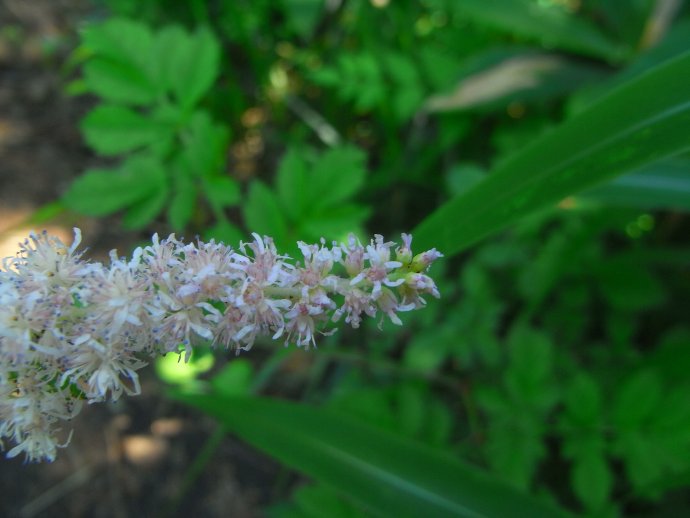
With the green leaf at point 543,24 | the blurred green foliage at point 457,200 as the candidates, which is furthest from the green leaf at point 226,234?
the green leaf at point 543,24

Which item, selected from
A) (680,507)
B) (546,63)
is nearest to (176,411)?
(680,507)

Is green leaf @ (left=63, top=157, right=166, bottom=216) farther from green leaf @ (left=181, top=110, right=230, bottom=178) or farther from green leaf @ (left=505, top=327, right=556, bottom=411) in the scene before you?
green leaf @ (left=505, top=327, right=556, bottom=411)

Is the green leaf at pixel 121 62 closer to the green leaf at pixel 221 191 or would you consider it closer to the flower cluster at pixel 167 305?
Answer: the green leaf at pixel 221 191

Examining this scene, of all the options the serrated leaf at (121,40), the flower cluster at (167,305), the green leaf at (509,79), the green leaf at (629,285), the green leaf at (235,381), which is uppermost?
the green leaf at (509,79)

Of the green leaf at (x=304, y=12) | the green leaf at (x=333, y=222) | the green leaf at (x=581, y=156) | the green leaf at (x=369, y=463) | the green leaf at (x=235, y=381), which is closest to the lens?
the green leaf at (x=581, y=156)

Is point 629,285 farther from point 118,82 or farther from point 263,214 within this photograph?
point 118,82

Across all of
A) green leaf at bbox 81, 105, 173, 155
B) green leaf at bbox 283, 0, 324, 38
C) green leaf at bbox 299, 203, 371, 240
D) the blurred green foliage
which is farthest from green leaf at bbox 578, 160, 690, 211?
green leaf at bbox 283, 0, 324, 38

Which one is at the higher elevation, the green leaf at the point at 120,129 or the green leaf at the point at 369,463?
the green leaf at the point at 120,129

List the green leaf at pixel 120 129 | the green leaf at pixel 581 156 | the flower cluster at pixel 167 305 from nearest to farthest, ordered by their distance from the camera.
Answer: the flower cluster at pixel 167 305 → the green leaf at pixel 581 156 → the green leaf at pixel 120 129
